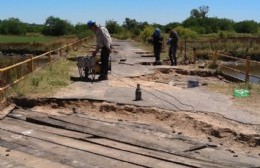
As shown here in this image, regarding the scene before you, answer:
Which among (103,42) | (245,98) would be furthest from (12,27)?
(245,98)

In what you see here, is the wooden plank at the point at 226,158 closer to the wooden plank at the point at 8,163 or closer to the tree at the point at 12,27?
the wooden plank at the point at 8,163

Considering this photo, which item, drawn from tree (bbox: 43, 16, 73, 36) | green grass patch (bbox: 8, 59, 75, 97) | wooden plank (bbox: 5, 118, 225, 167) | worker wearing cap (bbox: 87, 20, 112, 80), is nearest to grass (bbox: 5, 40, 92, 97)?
green grass patch (bbox: 8, 59, 75, 97)

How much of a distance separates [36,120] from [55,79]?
4.57m

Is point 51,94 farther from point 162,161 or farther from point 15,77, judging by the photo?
point 162,161

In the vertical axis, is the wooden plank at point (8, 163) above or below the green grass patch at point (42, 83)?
below

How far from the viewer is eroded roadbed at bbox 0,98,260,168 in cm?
761

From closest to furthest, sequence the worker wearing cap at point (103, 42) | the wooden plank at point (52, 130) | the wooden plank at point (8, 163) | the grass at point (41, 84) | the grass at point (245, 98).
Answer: the wooden plank at point (8, 163) → the wooden plank at point (52, 130) → the grass at point (245, 98) → the grass at point (41, 84) → the worker wearing cap at point (103, 42)

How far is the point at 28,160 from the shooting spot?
774cm

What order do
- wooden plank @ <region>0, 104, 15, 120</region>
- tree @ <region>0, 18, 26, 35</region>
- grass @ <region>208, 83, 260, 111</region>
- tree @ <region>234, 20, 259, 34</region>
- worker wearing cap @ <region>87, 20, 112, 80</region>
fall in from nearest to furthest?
wooden plank @ <region>0, 104, 15, 120</region> < grass @ <region>208, 83, 260, 111</region> < worker wearing cap @ <region>87, 20, 112, 80</region> < tree @ <region>234, 20, 259, 34</region> < tree @ <region>0, 18, 26, 35</region>

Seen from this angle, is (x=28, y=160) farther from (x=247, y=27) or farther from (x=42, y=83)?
(x=247, y=27)

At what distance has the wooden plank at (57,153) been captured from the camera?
297 inches

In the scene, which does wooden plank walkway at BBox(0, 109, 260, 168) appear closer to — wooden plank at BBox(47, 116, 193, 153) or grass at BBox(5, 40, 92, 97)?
wooden plank at BBox(47, 116, 193, 153)

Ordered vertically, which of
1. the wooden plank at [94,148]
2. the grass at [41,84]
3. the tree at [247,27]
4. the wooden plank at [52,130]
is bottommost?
the wooden plank at [94,148]

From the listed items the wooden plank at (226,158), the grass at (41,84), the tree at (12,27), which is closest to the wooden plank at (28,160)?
the wooden plank at (226,158)
